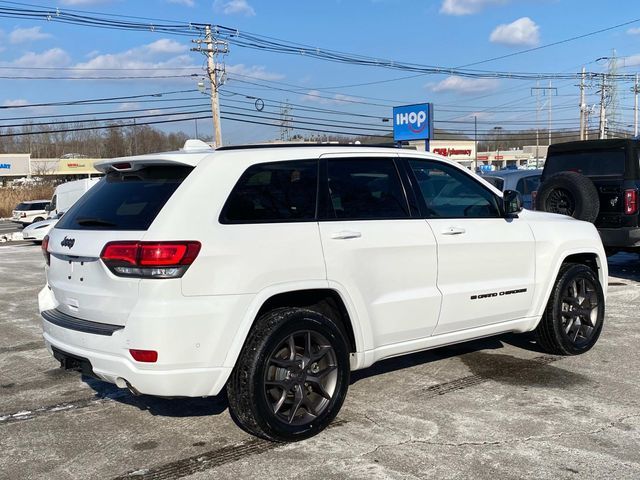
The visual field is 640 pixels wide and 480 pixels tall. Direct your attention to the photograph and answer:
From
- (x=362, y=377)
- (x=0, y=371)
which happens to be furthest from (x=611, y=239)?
(x=0, y=371)

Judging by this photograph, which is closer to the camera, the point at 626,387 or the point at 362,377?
the point at 626,387

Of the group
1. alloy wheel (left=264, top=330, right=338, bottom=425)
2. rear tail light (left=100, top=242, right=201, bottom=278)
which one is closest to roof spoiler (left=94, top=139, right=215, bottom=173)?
rear tail light (left=100, top=242, right=201, bottom=278)

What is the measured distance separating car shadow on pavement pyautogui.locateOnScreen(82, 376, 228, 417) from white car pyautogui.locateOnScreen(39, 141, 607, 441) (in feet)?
2.31

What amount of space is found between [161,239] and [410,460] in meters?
1.93

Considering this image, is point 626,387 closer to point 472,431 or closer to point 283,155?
point 472,431

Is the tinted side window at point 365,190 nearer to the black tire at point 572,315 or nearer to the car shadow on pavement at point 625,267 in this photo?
the black tire at point 572,315

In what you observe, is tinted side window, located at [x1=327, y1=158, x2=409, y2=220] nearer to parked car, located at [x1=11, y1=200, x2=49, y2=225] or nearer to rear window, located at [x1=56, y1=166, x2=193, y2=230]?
rear window, located at [x1=56, y1=166, x2=193, y2=230]

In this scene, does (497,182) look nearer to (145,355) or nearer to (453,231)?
(453,231)

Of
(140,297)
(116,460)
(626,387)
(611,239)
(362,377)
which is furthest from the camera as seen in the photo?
(611,239)

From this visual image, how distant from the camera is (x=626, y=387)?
4824 mm

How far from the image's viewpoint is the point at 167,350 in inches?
135

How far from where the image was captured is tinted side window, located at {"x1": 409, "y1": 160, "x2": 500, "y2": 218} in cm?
471

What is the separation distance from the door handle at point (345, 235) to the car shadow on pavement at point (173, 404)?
5.20 feet

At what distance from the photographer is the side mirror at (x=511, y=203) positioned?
5.04m
